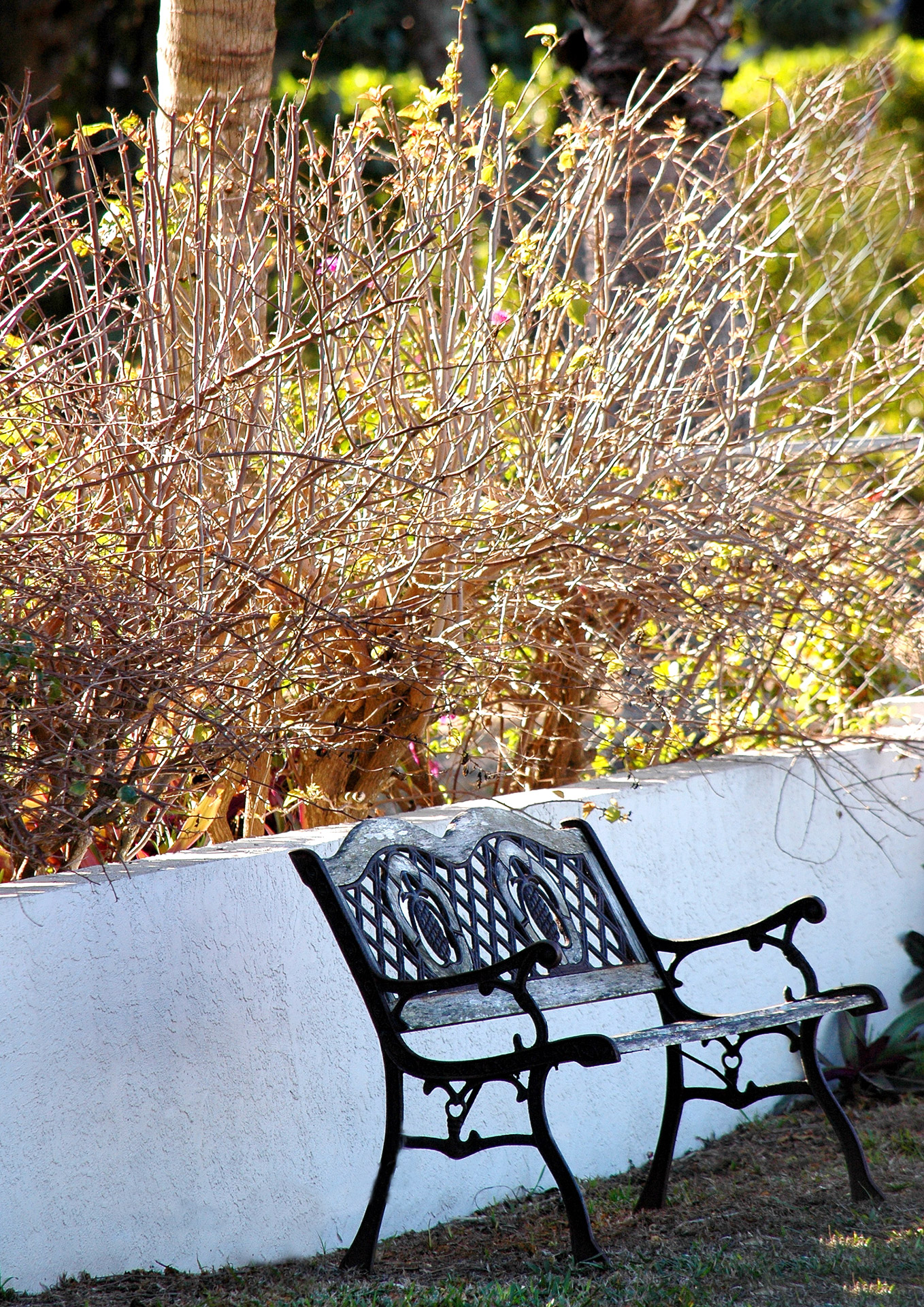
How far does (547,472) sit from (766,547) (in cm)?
68

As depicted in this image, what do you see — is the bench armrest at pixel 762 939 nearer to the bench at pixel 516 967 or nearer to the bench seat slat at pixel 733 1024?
the bench at pixel 516 967

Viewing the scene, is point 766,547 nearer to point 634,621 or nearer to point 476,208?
point 634,621

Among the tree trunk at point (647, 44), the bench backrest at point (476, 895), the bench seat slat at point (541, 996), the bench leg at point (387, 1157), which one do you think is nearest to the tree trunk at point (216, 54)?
the tree trunk at point (647, 44)

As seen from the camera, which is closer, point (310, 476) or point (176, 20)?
point (310, 476)

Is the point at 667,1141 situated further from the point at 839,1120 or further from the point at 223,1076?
the point at 223,1076

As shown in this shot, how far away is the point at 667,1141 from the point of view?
3902mm

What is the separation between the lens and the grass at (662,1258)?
3.14 m

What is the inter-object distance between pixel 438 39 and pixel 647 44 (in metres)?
6.64

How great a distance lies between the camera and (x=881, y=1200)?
3.78 meters

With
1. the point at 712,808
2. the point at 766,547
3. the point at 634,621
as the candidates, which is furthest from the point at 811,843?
the point at 766,547

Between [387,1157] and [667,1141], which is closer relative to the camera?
[387,1157]

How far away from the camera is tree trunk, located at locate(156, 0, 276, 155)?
470 centimetres

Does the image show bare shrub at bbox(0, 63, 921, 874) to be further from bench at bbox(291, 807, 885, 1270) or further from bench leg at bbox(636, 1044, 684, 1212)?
bench leg at bbox(636, 1044, 684, 1212)

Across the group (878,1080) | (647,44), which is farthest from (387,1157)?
(647,44)
